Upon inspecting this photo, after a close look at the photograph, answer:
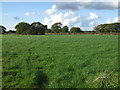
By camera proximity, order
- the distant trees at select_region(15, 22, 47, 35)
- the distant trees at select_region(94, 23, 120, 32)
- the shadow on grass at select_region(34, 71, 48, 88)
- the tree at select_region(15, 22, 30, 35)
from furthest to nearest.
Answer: the distant trees at select_region(94, 23, 120, 32) < the tree at select_region(15, 22, 30, 35) < the distant trees at select_region(15, 22, 47, 35) < the shadow on grass at select_region(34, 71, 48, 88)

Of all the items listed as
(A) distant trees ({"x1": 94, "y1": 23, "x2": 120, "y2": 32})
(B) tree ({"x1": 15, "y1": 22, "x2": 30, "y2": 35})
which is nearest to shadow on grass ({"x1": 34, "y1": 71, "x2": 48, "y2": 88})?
(B) tree ({"x1": 15, "y1": 22, "x2": 30, "y2": 35})

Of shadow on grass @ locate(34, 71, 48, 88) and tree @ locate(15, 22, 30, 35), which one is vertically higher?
tree @ locate(15, 22, 30, 35)

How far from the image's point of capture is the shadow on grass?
7.29 metres

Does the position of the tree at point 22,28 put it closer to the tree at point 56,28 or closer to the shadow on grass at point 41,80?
the tree at point 56,28

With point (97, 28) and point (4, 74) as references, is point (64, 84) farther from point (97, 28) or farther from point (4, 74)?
point (97, 28)

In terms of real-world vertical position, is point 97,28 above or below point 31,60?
above

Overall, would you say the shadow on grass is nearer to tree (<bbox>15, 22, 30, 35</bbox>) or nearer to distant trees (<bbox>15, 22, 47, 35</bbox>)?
distant trees (<bbox>15, 22, 47, 35</bbox>)

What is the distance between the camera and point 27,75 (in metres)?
8.39

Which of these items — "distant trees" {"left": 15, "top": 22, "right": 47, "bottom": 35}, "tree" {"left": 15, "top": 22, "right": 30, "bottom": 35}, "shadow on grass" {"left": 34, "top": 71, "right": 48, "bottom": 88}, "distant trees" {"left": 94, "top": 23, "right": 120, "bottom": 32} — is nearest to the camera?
"shadow on grass" {"left": 34, "top": 71, "right": 48, "bottom": 88}

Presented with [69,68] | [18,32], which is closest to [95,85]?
[69,68]

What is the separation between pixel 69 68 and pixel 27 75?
Result: 7.32 ft

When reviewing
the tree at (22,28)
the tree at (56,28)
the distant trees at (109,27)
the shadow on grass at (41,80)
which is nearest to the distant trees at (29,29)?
the tree at (22,28)

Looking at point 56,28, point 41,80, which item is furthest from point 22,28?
point 41,80

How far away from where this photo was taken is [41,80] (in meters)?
7.73
